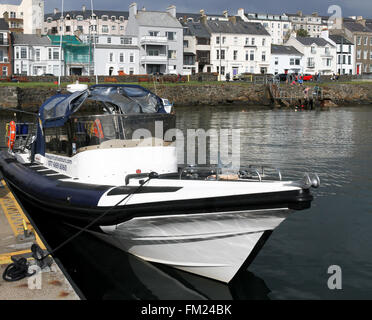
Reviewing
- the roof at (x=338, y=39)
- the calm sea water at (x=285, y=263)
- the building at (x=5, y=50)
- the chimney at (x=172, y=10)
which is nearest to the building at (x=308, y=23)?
the roof at (x=338, y=39)

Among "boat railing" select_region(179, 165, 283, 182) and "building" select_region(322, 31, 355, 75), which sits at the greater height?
"building" select_region(322, 31, 355, 75)

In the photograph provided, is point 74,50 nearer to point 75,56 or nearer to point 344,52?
point 75,56

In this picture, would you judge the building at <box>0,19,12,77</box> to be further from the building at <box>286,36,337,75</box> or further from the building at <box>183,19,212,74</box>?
the building at <box>286,36,337,75</box>

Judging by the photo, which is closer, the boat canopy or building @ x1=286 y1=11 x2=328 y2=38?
the boat canopy

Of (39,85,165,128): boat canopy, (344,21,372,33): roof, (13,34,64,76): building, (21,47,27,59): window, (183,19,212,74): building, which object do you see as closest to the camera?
(39,85,165,128): boat canopy

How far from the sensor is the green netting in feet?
254

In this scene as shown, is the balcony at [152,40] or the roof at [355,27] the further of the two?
the roof at [355,27]

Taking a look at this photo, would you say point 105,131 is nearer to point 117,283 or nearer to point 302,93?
point 117,283

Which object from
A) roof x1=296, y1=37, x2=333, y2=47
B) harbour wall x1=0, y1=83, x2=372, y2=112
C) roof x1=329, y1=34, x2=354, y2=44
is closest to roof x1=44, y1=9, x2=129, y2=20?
roof x1=296, y1=37, x2=333, y2=47

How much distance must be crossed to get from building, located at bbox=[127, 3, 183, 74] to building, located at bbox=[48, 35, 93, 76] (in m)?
8.68

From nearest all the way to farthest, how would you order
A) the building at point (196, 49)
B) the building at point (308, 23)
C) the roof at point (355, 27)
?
the building at point (196, 49), the roof at point (355, 27), the building at point (308, 23)

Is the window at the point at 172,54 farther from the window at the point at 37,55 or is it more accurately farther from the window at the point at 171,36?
the window at the point at 37,55

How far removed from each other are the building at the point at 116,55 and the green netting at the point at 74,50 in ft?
5.25

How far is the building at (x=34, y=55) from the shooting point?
7444 centimetres
